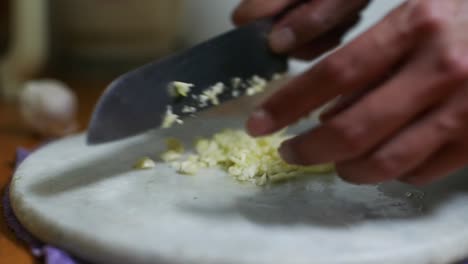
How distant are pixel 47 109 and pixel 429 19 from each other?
74 centimetres

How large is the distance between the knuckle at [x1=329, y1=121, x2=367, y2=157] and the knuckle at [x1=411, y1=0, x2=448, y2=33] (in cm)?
11

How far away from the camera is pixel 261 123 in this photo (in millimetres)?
639

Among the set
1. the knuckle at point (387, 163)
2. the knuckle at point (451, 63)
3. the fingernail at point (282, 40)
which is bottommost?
the knuckle at point (387, 163)

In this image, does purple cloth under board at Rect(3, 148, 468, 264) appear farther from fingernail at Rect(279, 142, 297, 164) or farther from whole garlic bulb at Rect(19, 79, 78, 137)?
whole garlic bulb at Rect(19, 79, 78, 137)

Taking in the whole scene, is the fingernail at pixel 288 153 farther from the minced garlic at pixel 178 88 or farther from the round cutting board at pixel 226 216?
the minced garlic at pixel 178 88

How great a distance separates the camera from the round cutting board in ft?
1.89

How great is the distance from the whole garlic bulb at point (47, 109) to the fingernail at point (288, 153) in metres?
0.58

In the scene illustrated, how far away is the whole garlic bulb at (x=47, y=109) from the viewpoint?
43.6 inches

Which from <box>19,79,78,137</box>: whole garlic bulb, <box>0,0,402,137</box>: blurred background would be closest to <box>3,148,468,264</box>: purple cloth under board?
<box>19,79,78,137</box>: whole garlic bulb

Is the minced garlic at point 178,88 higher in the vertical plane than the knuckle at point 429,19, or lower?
higher

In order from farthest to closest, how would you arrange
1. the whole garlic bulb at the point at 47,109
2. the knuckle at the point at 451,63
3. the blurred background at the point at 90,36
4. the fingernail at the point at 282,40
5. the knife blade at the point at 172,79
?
A: the blurred background at the point at 90,36 < the whole garlic bulb at the point at 47,109 < the fingernail at the point at 282,40 < the knife blade at the point at 172,79 < the knuckle at the point at 451,63

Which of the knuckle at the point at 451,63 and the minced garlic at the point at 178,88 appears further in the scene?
the minced garlic at the point at 178,88

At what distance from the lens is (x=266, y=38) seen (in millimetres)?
894

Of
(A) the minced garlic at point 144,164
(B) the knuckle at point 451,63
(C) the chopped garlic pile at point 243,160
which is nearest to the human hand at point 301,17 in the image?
(C) the chopped garlic pile at point 243,160
